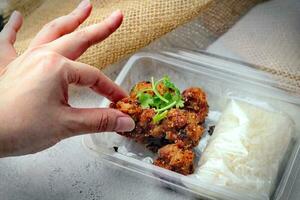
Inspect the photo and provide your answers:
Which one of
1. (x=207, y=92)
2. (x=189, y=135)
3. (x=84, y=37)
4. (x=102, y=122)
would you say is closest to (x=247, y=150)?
(x=189, y=135)

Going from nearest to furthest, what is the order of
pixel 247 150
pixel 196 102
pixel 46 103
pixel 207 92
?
pixel 46 103, pixel 247 150, pixel 196 102, pixel 207 92

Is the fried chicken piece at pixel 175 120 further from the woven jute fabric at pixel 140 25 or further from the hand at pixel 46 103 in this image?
the woven jute fabric at pixel 140 25

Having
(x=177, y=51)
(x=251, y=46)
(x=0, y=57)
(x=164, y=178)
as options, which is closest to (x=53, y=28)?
(x=0, y=57)

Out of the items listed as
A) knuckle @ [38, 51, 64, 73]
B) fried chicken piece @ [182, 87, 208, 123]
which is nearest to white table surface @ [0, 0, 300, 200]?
fried chicken piece @ [182, 87, 208, 123]

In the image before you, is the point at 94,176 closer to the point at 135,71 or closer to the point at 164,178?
the point at 164,178

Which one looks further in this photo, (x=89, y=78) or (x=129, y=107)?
(x=129, y=107)

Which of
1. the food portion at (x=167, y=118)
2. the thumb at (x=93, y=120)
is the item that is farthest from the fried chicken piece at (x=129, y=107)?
the thumb at (x=93, y=120)

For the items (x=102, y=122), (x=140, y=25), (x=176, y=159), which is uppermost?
(x=140, y=25)

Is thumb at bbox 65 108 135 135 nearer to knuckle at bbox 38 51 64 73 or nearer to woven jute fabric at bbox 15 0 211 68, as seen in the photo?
knuckle at bbox 38 51 64 73

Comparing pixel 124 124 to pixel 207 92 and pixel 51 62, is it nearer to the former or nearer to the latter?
pixel 51 62
